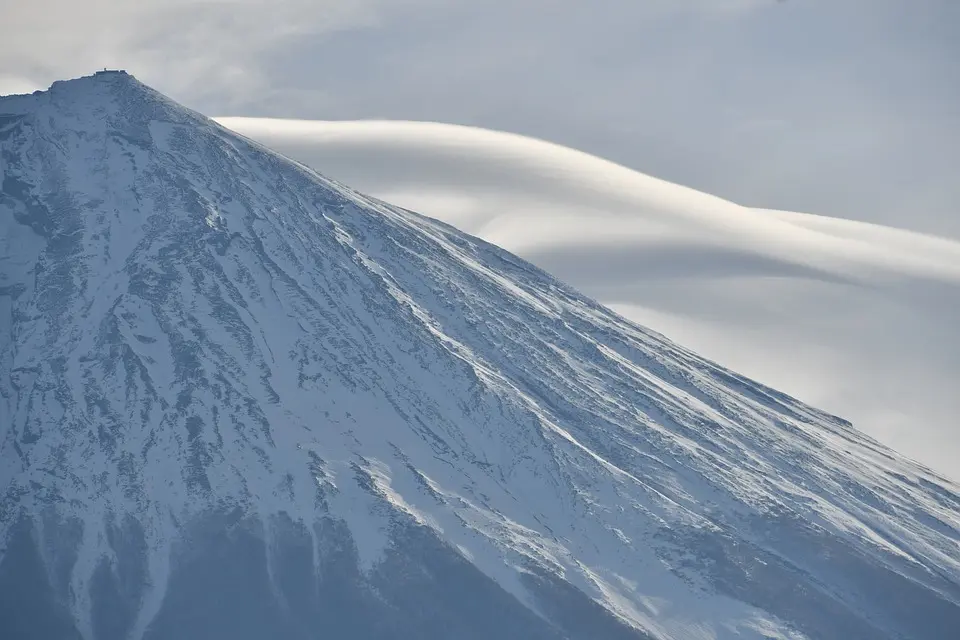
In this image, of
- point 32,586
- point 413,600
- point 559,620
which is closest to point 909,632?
point 559,620

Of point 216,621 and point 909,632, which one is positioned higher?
point 909,632

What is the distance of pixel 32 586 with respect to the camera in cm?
18662

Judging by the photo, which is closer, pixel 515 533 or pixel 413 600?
pixel 413 600

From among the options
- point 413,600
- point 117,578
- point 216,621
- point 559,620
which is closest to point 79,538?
point 117,578

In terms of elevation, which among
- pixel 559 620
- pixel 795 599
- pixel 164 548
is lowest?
pixel 164 548

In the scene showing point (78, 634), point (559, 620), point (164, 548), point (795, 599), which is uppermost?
point (795, 599)

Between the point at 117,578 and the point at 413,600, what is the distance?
31476mm

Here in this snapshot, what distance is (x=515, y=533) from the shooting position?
200 metres

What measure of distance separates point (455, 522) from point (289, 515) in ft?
60.6

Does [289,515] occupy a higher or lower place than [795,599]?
lower

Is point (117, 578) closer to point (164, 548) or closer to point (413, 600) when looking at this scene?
point (164, 548)

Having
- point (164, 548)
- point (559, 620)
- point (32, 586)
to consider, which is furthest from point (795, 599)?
point (32, 586)

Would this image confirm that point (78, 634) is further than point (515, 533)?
No

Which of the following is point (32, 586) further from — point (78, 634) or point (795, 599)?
point (795, 599)
